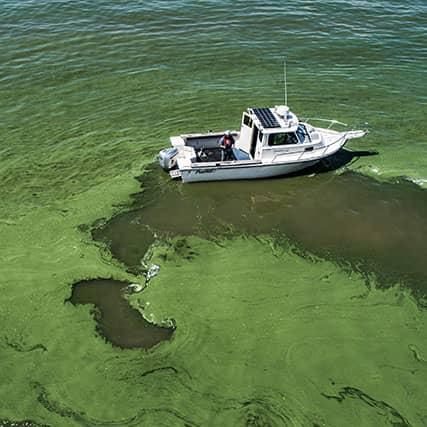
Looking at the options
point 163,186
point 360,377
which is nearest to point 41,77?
point 163,186

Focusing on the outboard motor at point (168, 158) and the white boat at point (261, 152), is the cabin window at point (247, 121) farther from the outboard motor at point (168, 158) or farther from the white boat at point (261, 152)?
the outboard motor at point (168, 158)

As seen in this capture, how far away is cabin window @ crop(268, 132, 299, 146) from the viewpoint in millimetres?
18328

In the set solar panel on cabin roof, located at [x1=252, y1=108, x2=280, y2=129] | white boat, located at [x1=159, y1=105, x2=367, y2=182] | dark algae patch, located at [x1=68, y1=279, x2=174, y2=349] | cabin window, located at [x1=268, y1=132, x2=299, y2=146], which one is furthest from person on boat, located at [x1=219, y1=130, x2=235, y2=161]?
dark algae patch, located at [x1=68, y1=279, x2=174, y2=349]

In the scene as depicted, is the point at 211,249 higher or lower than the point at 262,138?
lower

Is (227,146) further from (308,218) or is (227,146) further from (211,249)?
(211,249)

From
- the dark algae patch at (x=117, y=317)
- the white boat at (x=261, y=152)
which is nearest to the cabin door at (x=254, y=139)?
the white boat at (x=261, y=152)

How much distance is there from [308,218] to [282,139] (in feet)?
10.3

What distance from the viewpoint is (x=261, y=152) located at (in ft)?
60.8

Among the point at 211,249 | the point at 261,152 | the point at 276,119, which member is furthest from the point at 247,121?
the point at 211,249

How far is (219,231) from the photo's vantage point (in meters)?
16.9

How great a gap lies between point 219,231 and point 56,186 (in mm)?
6504

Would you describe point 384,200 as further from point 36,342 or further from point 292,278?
point 36,342

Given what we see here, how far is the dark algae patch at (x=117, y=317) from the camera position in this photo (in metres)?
13.2

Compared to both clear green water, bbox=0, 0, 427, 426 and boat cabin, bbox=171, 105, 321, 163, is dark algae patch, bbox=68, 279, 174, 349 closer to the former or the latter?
clear green water, bbox=0, 0, 427, 426
